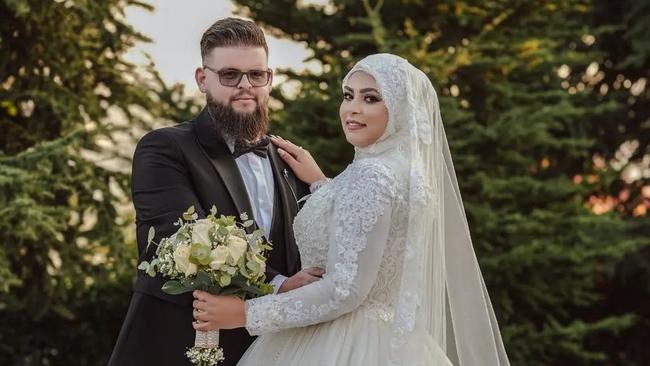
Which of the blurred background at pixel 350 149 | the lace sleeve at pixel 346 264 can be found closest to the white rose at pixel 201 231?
the lace sleeve at pixel 346 264

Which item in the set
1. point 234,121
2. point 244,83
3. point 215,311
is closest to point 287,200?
point 234,121

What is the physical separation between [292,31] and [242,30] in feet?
22.0

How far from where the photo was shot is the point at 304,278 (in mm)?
3764

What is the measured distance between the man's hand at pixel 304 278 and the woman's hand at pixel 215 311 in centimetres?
22

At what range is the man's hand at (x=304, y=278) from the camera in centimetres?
376

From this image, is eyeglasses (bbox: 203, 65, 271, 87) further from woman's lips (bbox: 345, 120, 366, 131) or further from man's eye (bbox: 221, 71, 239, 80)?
woman's lips (bbox: 345, 120, 366, 131)

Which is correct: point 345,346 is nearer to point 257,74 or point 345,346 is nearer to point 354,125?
point 354,125

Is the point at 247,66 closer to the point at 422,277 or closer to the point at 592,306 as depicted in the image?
the point at 422,277

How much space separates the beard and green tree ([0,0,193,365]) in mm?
4249

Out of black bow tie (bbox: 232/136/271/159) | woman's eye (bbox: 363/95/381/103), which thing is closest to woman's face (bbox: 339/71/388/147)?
woman's eye (bbox: 363/95/381/103)

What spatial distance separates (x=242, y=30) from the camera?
13.2ft

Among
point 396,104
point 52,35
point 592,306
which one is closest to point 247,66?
point 396,104

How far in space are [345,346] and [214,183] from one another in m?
0.78

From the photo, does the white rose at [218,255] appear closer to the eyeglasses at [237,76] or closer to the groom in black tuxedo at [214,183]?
the groom in black tuxedo at [214,183]
